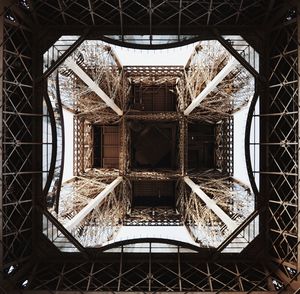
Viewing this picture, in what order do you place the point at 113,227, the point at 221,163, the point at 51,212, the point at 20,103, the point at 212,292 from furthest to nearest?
Answer: the point at 221,163, the point at 113,227, the point at 51,212, the point at 20,103, the point at 212,292

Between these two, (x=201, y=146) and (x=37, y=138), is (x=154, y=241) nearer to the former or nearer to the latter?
(x=37, y=138)

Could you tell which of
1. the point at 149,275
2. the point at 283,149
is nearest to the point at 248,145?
the point at 283,149

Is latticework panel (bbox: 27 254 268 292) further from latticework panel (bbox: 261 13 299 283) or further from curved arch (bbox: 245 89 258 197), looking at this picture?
curved arch (bbox: 245 89 258 197)

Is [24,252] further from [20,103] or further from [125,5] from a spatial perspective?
[125,5]

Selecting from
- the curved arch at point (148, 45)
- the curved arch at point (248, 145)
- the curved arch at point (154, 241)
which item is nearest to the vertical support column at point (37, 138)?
the curved arch at point (148, 45)

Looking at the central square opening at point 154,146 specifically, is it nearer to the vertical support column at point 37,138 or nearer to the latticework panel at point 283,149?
the vertical support column at point 37,138

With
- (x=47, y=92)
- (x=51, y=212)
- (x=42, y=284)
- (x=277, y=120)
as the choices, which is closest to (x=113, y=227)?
(x=51, y=212)
